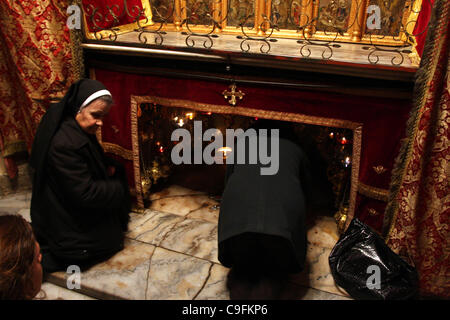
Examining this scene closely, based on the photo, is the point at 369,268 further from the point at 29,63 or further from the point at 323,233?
the point at 29,63

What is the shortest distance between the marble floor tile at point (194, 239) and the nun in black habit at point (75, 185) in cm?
43

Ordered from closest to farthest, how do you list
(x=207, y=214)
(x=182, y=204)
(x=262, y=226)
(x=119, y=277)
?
(x=262, y=226), (x=119, y=277), (x=207, y=214), (x=182, y=204)

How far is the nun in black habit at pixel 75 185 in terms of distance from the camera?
2.30m

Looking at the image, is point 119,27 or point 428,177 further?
point 119,27

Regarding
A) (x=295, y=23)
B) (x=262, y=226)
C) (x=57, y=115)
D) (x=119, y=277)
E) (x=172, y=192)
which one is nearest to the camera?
(x=262, y=226)

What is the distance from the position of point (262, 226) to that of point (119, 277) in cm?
126

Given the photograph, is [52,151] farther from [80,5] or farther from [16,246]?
[80,5]

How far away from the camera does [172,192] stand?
3.63m

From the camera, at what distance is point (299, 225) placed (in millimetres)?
2064

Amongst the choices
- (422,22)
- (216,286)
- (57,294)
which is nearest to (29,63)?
(57,294)

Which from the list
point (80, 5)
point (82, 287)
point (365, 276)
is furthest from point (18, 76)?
point (365, 276)

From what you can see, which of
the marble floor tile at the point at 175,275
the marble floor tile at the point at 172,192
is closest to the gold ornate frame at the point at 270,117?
the marble floor tile at the point at 172,192

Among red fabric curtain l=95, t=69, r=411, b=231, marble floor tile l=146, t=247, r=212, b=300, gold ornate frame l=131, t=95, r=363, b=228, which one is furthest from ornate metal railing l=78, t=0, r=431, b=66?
marble floor tile l=146, t=247, r=212, b=300
